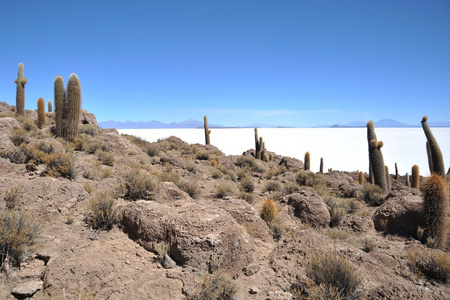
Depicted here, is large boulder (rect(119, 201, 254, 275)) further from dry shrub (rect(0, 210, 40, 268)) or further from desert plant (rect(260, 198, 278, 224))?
desert plant (rect(260, 198, 278, 224))

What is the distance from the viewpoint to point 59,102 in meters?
13.9

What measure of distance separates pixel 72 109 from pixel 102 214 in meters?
10.2

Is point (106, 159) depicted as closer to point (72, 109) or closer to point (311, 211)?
point (72, 109)

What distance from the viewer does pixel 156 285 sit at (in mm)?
3875

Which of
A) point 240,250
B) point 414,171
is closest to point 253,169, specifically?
point 414,171

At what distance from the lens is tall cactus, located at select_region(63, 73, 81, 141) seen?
13430mm

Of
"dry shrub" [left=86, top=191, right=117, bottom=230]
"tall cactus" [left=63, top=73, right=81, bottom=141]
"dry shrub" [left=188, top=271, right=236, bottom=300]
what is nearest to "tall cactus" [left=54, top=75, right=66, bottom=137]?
"tall cactus" [left=63, top=73, right=81, bottom=141]

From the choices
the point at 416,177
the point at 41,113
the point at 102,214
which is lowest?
the point at 416,177

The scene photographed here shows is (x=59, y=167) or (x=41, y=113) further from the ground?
(x=41, y=113)

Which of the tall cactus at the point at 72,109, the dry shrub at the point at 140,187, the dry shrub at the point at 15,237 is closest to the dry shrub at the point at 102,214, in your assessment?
the dry shrub at the point at 15,237

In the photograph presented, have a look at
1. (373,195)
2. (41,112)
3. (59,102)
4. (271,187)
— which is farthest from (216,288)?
(41,112)

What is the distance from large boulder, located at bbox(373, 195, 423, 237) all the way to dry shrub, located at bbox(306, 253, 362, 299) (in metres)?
5.50

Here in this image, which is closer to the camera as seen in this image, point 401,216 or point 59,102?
point 401,216

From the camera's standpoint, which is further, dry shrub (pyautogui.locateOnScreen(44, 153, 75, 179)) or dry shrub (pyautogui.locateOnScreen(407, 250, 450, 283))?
dry shrub (pyautogui.locateOnScreen(44, 153, 75, 179))
